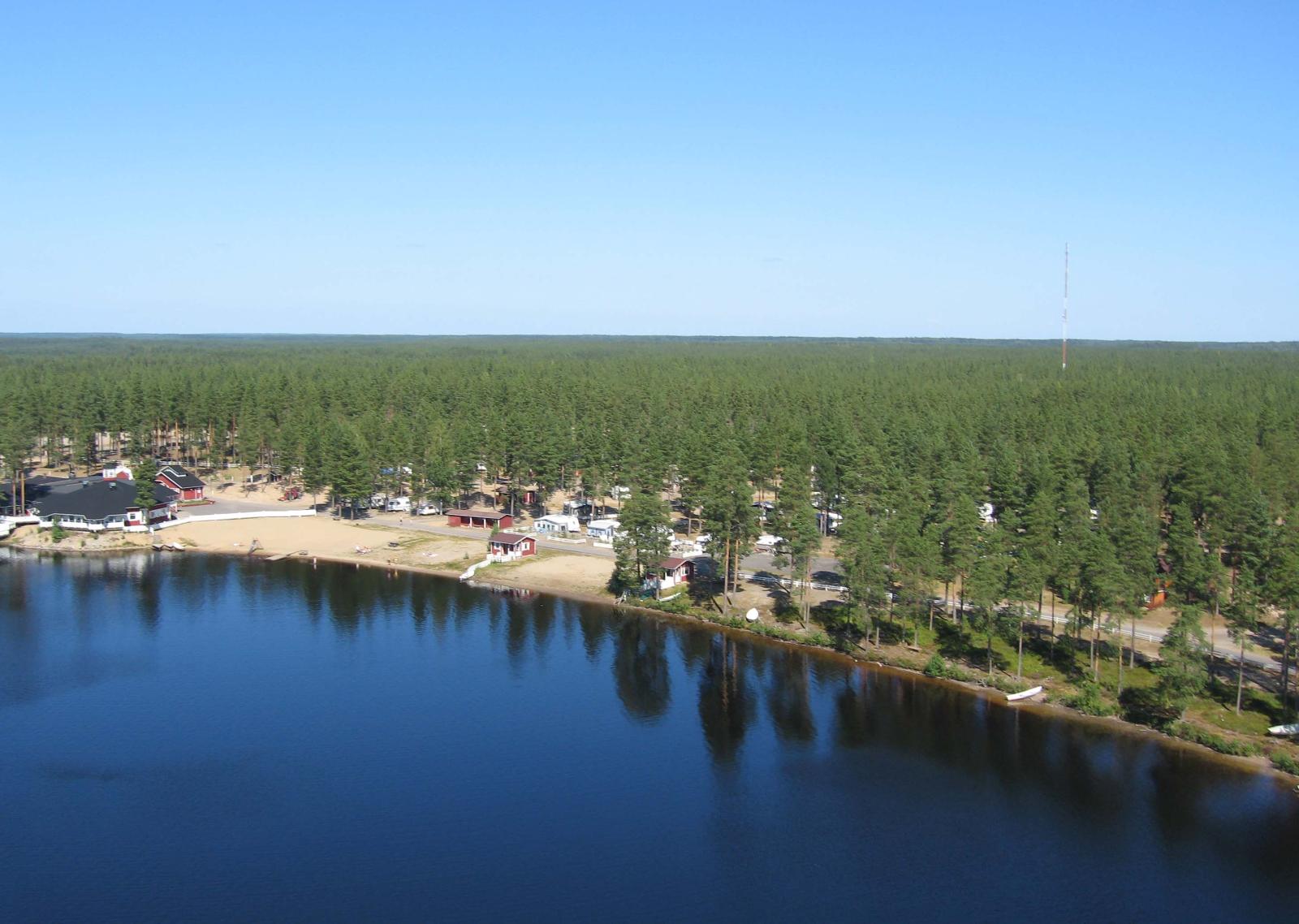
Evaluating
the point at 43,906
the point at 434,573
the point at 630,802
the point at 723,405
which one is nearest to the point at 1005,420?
the point at 723,405

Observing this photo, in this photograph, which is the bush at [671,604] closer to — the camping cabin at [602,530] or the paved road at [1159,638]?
the paved road at [1159,638]

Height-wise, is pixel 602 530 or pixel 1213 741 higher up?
pixel 602 530

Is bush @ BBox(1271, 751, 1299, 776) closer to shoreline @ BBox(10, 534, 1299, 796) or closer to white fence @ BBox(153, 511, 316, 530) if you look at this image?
shoreline @ BBox(10, 534, 1299, 796)

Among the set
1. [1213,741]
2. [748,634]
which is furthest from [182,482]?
[1213,741]

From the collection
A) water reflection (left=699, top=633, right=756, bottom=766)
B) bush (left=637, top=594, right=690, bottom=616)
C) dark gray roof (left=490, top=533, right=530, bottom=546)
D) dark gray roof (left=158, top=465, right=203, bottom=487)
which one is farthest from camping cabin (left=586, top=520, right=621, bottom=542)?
dark gray roof (left=158, top=465, right=203, bottom=487)

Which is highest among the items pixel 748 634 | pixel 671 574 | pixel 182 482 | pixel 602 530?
pixel 182 482

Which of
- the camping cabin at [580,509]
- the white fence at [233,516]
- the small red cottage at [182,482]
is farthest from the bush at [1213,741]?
the small red cottage at [182,482]

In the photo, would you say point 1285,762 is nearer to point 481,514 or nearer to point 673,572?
point 673,572
